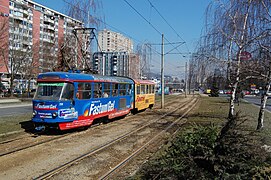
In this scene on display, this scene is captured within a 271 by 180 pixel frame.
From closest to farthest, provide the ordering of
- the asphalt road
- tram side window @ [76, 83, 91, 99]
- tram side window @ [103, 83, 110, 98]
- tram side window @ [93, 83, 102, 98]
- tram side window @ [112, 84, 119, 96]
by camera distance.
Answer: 1. tram side window @ [76, 83, 91, 99]
2. tram side window @ [93, 83, 102, 98]
3. tram side window @ [103, 83, 110, 98]
4. tram side window @ [112, 84, 119, 96]
5. the asphalt road

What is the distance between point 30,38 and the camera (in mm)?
64125

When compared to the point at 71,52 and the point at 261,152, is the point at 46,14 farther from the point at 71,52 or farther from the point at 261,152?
the point at 261,152

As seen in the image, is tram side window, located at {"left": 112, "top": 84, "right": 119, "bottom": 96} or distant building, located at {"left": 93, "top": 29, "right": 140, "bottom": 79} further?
distant building, located at {"left": 93, "top": 29, "right": 140, "bottom": 79}

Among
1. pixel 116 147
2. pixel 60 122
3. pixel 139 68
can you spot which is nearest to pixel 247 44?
pixel 116 147

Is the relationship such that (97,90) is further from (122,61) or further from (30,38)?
(30,38)

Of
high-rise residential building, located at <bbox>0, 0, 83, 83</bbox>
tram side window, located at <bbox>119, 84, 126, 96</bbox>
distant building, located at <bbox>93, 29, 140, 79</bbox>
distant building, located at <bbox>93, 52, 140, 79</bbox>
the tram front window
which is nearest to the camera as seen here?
the tram front window

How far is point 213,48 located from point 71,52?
17.0 metres

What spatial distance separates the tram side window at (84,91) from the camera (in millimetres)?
12055

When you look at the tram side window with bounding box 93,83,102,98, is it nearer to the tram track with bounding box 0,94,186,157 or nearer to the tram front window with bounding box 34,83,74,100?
the tram front window with bounding box 34,83,74,100

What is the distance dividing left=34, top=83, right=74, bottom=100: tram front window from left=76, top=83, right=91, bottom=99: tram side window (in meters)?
0.47

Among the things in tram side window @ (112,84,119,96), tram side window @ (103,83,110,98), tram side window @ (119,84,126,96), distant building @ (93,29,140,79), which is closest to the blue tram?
tram side window @ (103,83,110,98)

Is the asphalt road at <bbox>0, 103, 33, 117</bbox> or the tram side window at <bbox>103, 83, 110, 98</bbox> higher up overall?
the tram side window at <bbox>103, 83, 110, 98</bbox>

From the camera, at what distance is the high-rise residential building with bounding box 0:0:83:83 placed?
3419 cm

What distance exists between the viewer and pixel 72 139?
10.8 m
